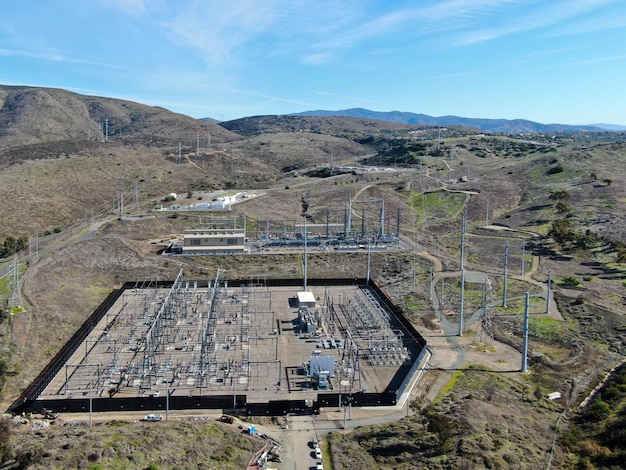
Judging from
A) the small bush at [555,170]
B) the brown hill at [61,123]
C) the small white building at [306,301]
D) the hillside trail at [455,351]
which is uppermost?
the brown hill at [61,123]

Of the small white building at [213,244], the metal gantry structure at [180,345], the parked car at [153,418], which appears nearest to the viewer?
the parked car at [153,418]

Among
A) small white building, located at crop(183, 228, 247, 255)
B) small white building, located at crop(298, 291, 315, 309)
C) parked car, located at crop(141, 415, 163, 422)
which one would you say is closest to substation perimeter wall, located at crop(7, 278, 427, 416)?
parked car, located at crop(141, 415, 163, 422)

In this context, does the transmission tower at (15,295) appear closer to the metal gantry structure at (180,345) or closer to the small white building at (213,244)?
the metal gantry structure at (180,345)

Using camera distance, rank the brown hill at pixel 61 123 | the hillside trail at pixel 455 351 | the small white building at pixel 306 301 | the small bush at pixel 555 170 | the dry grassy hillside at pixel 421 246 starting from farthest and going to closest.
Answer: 1. the brown hill at pixel 61 123
2. the small bush at pixel 555 170
3. the small white building at pixel 306 301
4. the hillside trail at pixel 455 351
5. the dry grassy hillside at pixel 421 246

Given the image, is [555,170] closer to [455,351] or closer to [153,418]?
[455,351]

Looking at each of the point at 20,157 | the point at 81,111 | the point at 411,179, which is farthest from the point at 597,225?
the point at 81,111

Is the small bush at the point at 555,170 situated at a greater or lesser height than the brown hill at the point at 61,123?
lesser

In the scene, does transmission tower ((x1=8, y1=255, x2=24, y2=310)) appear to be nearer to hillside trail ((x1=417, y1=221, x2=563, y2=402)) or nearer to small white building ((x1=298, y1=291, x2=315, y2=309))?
small white building ((x1=298, y1=291, x2=315, y2=309))

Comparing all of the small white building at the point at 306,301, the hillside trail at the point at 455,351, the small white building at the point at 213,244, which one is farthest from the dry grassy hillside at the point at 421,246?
the small white building at the point at 306,301

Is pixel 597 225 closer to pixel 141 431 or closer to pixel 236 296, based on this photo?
pixel 236 296

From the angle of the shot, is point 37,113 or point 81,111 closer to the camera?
point 37,113

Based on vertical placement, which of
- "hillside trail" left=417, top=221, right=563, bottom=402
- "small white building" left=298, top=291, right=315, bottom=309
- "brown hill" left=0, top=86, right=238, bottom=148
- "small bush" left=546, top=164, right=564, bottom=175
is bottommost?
"hillside trail" left=417, top=221, right=563, bottom=402
